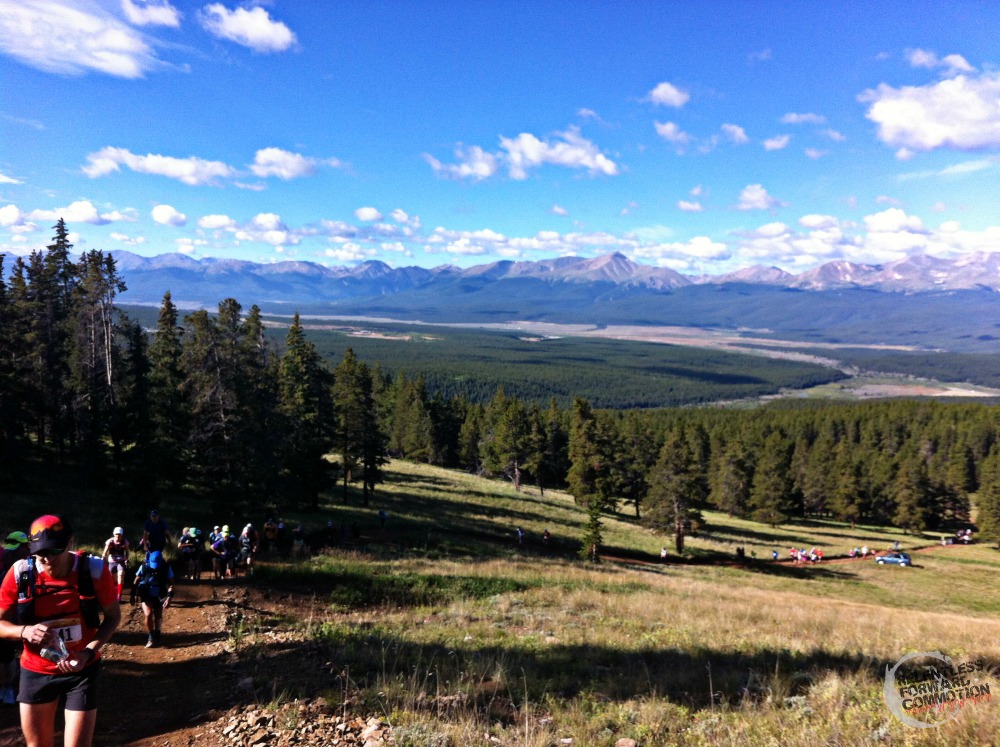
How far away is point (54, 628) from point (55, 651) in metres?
0.22

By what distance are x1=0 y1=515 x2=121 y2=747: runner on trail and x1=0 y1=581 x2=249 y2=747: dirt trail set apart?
6.70ft

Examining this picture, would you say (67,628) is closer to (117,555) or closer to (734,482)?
(117,555)

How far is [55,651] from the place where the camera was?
4773 mm

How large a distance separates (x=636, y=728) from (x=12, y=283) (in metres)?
43.2

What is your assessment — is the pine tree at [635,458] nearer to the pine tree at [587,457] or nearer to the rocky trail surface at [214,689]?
the pine tree at [587,457]

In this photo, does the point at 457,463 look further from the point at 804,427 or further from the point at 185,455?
the point at 804,427

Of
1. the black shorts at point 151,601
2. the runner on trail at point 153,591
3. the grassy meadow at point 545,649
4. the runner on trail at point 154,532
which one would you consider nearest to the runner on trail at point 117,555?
the runner on trail at point 154,532

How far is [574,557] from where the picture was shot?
33.2 m

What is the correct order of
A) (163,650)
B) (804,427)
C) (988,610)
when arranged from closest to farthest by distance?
(163,650), (988,610), (804,427)

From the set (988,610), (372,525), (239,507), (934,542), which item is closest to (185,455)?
(239,507)

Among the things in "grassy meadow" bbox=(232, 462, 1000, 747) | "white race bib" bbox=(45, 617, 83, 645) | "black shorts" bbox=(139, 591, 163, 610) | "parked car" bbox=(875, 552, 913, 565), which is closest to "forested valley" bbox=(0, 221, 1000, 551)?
"grassy meadow" bbox=(232, 462, 1000, 747)
